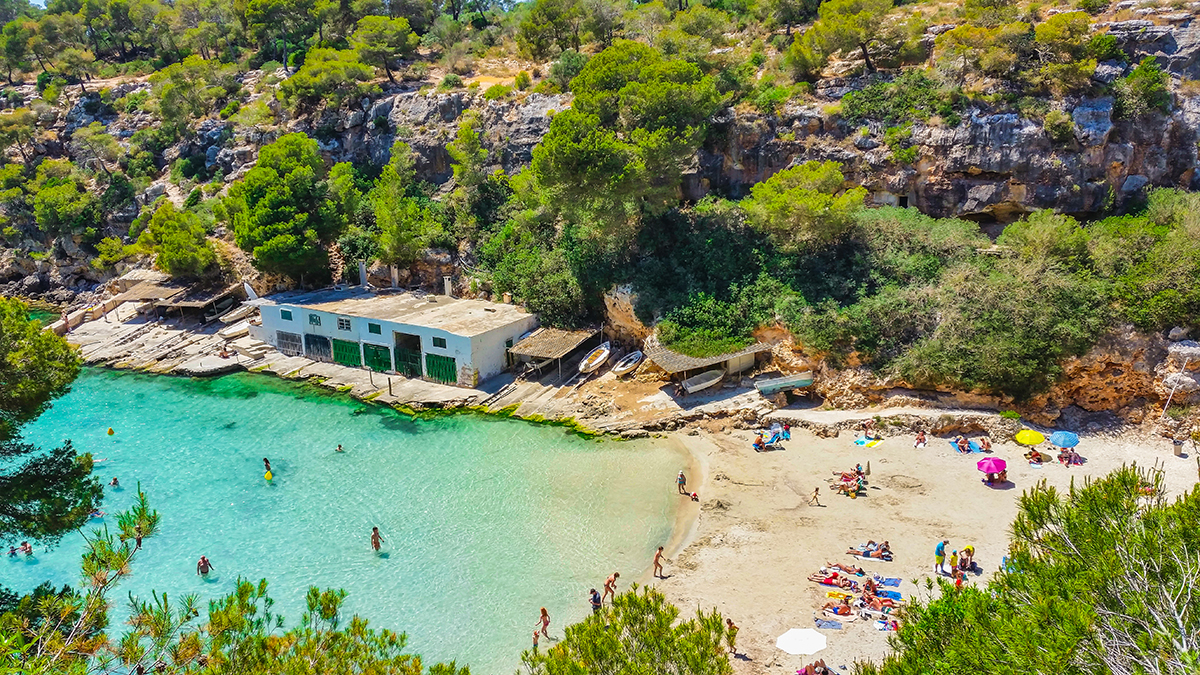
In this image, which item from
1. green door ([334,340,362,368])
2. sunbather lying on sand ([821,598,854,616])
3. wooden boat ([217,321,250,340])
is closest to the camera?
sunbather lying on sand ([821,598,854,616])

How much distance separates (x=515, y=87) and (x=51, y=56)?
61.4 metres

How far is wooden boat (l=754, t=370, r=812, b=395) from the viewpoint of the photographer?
27.2m

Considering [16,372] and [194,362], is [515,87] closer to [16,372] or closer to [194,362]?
[194,362]

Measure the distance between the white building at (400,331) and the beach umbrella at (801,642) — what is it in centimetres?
2007

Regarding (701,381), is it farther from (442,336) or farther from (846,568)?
(442,336)

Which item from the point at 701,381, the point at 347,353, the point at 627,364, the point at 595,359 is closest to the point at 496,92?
the point at 347,353

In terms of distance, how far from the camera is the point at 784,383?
89.2ft

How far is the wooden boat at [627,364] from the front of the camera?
31.0m

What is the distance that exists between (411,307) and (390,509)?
15812 mm

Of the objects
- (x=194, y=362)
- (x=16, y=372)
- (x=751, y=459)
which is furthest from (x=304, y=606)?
(x=194, y=362)

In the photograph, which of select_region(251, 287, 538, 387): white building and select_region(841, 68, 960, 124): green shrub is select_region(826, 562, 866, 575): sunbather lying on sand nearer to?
select_region(251, 287, 538, 387): white building

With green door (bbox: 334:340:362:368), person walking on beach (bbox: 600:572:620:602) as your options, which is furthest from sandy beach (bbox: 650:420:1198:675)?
green door (bbox: 334:340:362:368)

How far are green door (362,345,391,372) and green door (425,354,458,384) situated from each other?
264cm

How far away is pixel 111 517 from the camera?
23141mm
